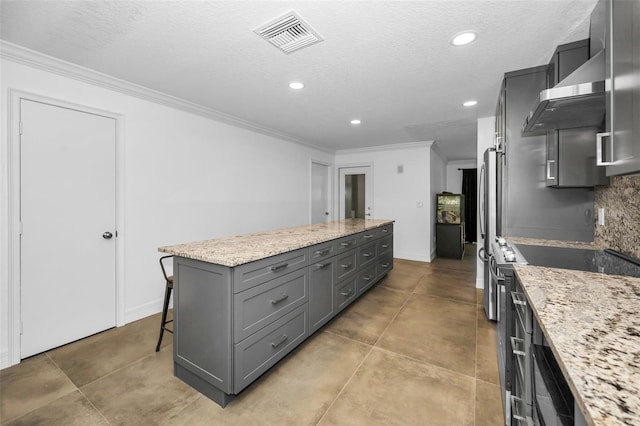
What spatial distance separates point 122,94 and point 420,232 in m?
5.25

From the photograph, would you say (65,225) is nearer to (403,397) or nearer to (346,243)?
(346,243)

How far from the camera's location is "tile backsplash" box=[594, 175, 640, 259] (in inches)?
62.9

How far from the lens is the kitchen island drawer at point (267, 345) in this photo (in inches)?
67.5

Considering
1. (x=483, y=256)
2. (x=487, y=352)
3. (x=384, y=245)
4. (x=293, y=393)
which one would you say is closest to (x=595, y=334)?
(x=293, y=393)

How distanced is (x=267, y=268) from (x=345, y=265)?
1.22 m

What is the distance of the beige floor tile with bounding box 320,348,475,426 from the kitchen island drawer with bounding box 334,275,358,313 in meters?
0.69

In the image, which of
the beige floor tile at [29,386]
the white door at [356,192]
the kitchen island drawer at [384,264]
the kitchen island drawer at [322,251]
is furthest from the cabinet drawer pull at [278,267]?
the white door at [356,192]

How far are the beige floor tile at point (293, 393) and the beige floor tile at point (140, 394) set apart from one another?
13 cm

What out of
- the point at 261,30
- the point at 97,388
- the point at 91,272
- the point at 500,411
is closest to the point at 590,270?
the point at 500,411

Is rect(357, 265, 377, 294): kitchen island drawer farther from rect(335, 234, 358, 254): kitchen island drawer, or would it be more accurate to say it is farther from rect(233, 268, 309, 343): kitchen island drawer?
rect(233, 268, 309, 343): kitchen island drawer

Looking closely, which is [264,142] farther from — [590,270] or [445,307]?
[590,270]

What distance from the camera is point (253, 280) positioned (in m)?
1.77

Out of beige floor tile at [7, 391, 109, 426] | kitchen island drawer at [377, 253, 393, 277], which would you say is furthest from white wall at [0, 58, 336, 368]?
kitchen island drawer at [377, 253, 393, 277]

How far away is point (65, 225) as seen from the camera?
2.45m
